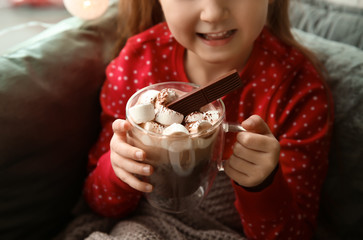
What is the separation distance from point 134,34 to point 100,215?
0.52 metres

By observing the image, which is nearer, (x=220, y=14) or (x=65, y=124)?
(x=220, y=14)

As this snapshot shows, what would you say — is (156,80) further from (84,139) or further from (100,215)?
(100,215)

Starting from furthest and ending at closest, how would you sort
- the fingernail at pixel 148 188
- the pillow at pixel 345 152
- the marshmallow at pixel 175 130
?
the pillow at pixel 345 152
the fingernail at pixel 148 188
the marshmallow at pixel 175 130

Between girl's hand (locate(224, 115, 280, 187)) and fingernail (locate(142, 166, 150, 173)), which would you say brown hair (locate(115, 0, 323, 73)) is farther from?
fingernail (locate(142, 166, 150, 173))

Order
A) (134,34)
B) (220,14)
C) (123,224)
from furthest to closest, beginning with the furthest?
(134,34) < (123,224) < (220,14)

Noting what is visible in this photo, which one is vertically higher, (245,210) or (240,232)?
(245,210)

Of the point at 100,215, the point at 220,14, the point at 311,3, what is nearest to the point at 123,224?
the point at 100,215

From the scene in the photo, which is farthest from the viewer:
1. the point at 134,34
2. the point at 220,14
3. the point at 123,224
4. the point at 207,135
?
the point at 134,34

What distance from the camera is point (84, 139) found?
2.93 ft

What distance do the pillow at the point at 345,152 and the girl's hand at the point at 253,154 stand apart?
33 cm

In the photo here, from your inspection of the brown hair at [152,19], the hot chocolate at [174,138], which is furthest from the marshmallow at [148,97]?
the brown hair at [152,19]

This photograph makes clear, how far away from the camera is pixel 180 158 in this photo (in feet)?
1.77

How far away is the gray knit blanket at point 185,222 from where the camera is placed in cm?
→ 77

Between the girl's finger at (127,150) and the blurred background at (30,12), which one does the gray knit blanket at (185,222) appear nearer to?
the girl's finger at (127,150)
